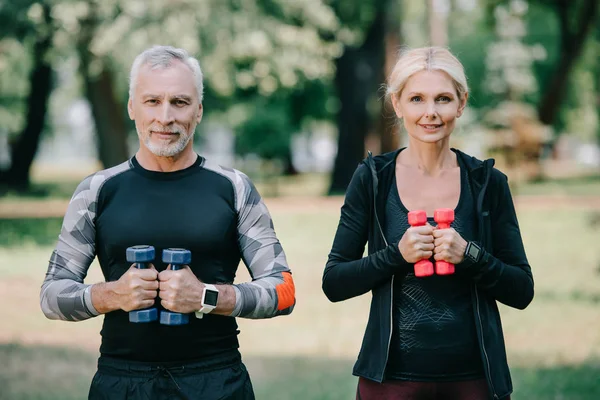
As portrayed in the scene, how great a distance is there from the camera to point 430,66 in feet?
12.0

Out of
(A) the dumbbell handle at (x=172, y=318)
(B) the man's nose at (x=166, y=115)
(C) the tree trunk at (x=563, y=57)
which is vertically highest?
(C) the tree trunk at (x=563, y=57)

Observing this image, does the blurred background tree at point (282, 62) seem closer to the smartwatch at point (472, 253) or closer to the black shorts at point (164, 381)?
the smartwatch at point (472, 253)

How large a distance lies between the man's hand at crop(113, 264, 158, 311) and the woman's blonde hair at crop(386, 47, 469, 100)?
3.95ft

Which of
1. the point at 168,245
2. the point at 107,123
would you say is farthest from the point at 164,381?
the point at 107,123

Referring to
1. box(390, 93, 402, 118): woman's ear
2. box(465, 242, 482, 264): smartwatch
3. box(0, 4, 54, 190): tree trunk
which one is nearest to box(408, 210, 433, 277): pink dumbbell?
box(465, 242, 482, 264): smartwatch

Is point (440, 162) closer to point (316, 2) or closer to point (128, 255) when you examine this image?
point (128, 255)

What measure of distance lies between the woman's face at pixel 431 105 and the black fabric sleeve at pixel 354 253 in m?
0.27

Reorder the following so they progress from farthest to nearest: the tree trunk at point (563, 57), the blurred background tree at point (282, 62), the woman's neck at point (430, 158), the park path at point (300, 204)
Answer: the tree trunk at point (563, 57) → the park path at point (300, 204) → the blurred background tree at point (282, 62) → the woman's neck at point (430, 158)

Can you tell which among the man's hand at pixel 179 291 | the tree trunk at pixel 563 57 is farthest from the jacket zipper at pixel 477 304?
the tree trunk at pixel 563 57

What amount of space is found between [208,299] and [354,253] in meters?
0.68

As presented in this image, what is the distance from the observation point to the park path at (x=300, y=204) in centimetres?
2459

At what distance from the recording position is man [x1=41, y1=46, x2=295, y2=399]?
3518mm

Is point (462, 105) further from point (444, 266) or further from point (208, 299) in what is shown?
point (208, 299)

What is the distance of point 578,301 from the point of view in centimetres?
1251
